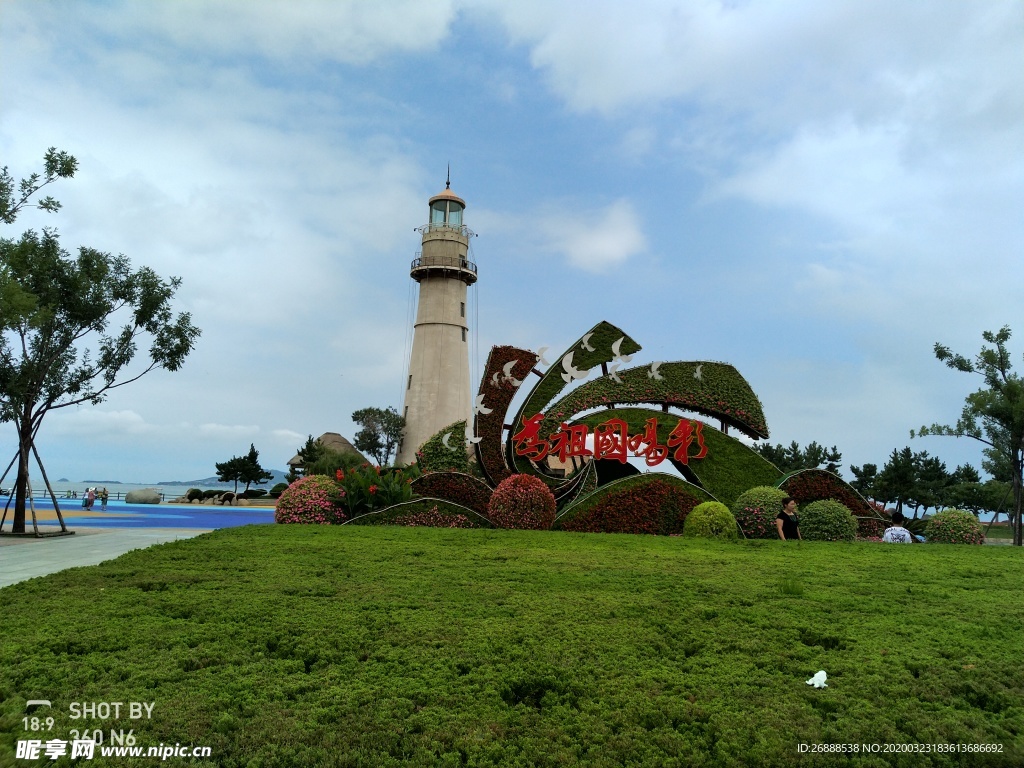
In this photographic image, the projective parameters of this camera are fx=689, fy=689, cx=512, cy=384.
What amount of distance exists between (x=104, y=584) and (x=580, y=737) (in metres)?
5.74

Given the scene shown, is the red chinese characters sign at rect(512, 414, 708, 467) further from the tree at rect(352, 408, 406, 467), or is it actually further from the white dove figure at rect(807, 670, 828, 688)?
the tree at rect(352, 408, 406, 467)

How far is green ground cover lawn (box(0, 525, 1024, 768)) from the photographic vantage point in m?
3.47

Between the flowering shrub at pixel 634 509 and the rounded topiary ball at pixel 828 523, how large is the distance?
2.10 meters

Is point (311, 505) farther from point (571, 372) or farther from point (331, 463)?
point (331, 463)

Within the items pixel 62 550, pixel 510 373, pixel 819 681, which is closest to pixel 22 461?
pixel 62 550

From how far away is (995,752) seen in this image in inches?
137

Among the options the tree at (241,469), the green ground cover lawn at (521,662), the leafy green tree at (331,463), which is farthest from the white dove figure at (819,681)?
the tree at (241,469)

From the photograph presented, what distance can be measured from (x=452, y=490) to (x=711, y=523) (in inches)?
212

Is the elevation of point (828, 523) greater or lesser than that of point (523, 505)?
lesser

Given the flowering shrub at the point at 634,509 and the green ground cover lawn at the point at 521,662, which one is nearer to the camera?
the green ground cover lawn at the point at 521,662

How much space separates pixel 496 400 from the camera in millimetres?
15969

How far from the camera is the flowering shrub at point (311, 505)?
1427cm

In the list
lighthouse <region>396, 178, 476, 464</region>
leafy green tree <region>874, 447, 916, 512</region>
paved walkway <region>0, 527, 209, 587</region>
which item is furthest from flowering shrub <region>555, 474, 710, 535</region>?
leafy green tree <region>874, 447, 916, 512</region>

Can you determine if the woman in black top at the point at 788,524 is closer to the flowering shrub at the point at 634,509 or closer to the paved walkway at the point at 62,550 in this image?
the flowering shrub at the point at 634,509
